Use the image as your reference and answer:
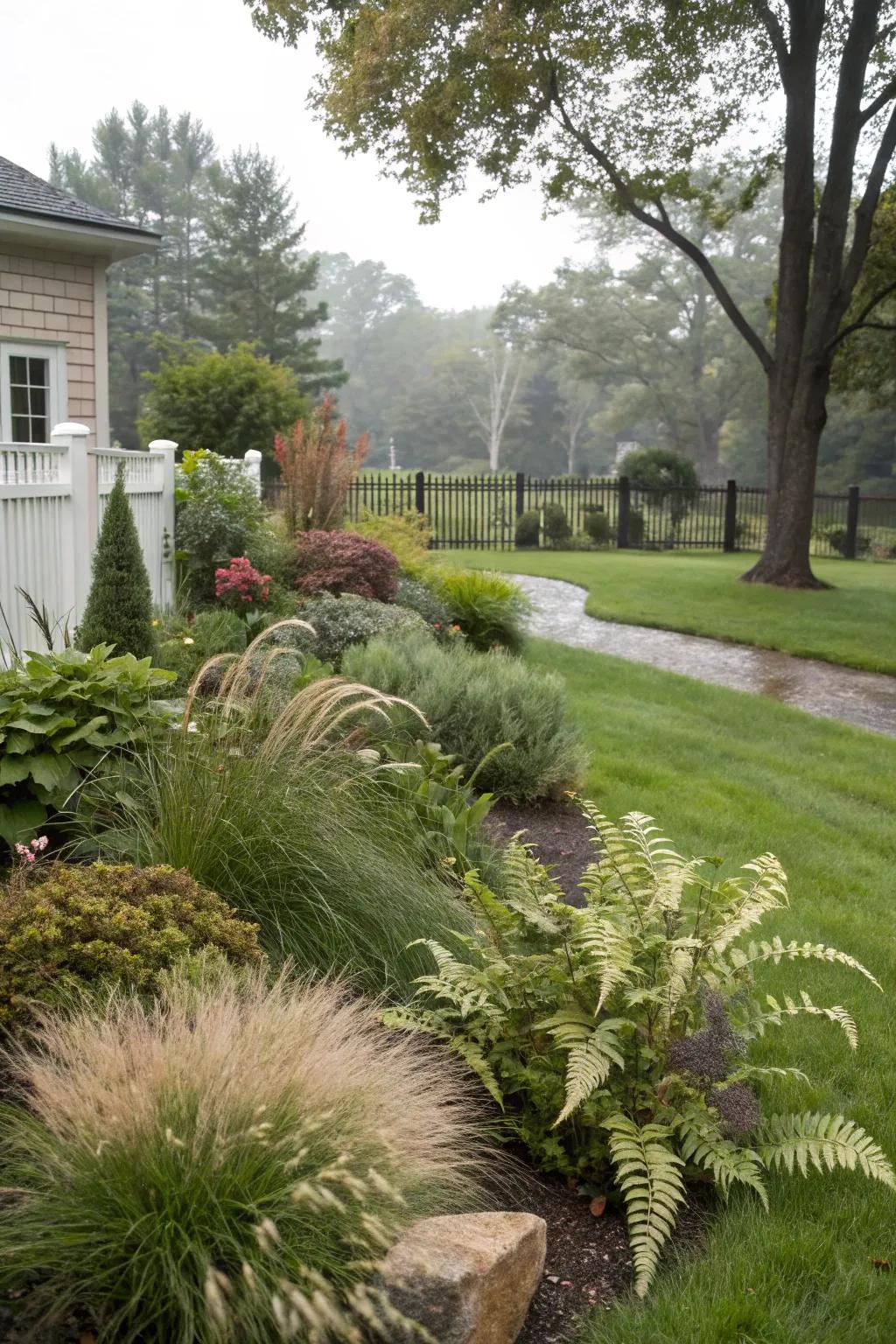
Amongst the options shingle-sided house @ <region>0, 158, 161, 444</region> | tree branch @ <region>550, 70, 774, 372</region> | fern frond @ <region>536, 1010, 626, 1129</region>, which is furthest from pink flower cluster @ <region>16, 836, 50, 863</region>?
tree branch @ <region>550, 70, 774, 372</region>

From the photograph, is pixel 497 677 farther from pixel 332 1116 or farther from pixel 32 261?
pixel 32 261

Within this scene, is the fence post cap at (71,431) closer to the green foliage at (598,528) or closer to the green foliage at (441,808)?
the green foliage at (441,808)

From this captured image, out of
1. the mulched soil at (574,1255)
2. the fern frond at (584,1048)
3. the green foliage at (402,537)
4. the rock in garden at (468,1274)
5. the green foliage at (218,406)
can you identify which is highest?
the green foliage at (218,406)

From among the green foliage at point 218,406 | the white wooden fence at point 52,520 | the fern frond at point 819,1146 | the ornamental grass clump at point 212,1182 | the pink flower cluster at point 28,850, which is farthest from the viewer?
the green foliage at point 218,406

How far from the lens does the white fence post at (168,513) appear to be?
30.9 feet

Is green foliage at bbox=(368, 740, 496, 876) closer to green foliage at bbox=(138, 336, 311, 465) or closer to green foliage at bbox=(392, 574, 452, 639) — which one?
green foliage at bbox=(392, 574, 452, 639)

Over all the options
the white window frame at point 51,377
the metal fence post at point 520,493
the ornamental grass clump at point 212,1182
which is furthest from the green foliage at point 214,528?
the metal fence post at point 520,493

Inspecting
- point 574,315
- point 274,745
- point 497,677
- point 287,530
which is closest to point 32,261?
point 287,530

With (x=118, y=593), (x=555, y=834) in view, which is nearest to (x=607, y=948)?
(x=555, y=834)

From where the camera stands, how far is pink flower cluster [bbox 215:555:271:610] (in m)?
8.77

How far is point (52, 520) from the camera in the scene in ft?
23.0

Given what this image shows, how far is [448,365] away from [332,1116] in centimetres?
6478

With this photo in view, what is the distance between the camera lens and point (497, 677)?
6004mm

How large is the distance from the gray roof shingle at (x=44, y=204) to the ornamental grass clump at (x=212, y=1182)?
32.8 ft
